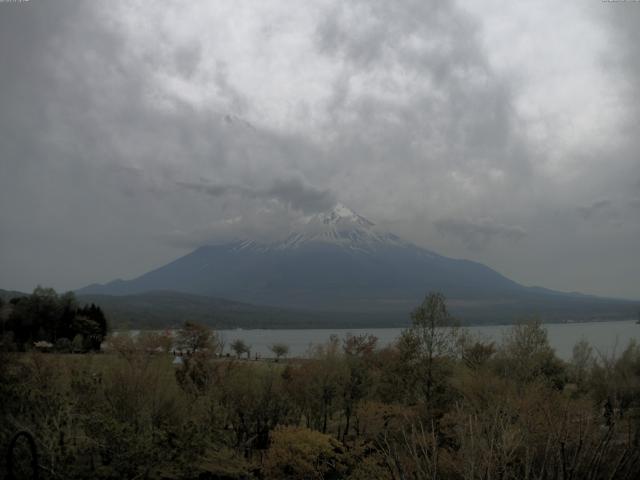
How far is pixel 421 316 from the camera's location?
3872 cm

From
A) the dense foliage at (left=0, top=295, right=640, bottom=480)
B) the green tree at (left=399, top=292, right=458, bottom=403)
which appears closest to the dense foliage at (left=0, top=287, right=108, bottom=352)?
the dense foliage at (left=0, top=295, right=640, bottom=480)

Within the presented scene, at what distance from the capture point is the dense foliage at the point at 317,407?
63.5 ft

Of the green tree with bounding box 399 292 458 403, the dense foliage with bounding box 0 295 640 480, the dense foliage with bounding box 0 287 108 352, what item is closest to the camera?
the dense foliage with bounding box 0 295 640 480

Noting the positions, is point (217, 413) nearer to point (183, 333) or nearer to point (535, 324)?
point (535, 324)

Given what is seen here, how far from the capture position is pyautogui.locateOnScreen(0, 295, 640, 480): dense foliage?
1936cm

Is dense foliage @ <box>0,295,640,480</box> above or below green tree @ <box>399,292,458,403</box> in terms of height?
below

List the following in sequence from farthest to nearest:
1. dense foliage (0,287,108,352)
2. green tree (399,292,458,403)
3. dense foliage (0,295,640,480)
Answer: dense foliage (0,287,108,352) < green tree (399,292,458,403) < dense foliage (0,295,640,480)

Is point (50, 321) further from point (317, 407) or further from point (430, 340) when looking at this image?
point (430, 340)

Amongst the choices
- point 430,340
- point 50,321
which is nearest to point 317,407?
point 430,340

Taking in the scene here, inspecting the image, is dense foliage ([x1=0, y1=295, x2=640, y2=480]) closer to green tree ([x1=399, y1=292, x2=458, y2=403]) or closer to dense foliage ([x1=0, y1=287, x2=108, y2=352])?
green tree ([x1=399, y1=292, x2=458, y2=403])

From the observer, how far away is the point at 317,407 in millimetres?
39406

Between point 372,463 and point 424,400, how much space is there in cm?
1448

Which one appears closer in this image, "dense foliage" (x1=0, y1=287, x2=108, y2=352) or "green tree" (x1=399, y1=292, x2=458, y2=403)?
"green tree" (x1=399, y1=292, x2=458, y2=403)

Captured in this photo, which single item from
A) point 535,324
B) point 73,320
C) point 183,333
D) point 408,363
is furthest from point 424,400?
point 73,320
